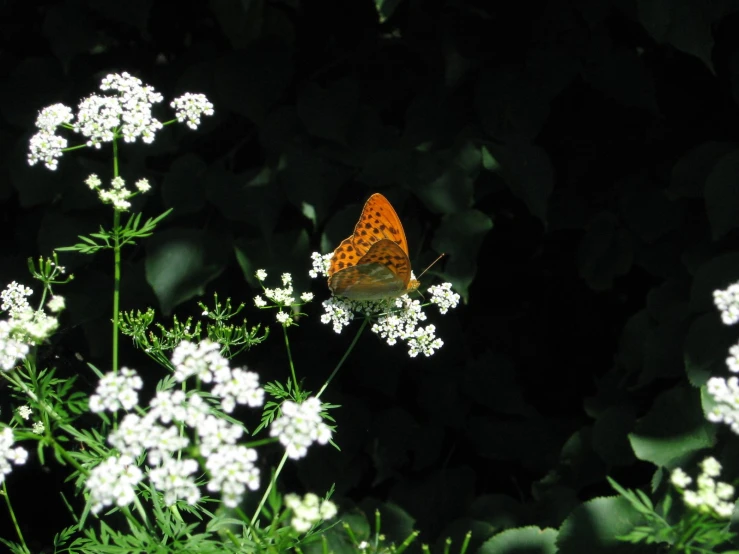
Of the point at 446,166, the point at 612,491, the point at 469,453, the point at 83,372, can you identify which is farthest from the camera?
the point at 469,453

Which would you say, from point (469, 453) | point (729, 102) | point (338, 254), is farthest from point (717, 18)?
point (469, 453)

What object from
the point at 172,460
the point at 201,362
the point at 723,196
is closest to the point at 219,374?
the point at 201,362

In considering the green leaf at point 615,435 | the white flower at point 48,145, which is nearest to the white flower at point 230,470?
the white flower at point 48,145

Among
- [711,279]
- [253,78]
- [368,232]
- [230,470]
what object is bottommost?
[711,279]

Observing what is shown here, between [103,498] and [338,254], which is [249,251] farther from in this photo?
[103,498]

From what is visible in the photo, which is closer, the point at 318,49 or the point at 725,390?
the point at 725,390

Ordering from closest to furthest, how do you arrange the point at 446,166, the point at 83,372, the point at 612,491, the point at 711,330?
the point at 711,330, the point at 446,166, the point at 83,372, the point at 612,491

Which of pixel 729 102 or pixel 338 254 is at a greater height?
pixel 729 102

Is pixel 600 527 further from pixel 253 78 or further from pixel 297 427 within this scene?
pixel 253 78
